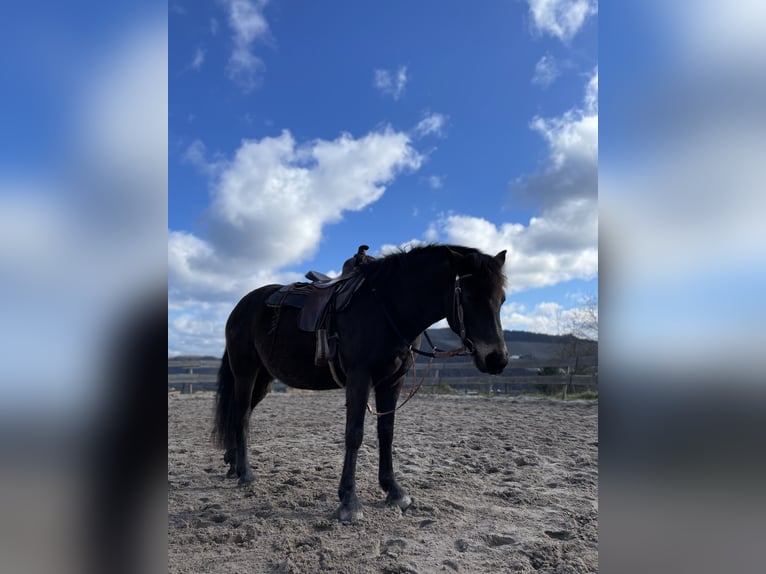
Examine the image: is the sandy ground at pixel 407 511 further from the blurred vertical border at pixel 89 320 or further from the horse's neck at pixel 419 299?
the blurred vertical border at pixel 89 320

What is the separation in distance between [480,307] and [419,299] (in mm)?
526

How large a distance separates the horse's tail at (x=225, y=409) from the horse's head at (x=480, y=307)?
268 cm

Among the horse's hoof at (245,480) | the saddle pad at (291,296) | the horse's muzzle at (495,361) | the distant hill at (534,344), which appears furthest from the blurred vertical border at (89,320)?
the distant hill at (534,344)

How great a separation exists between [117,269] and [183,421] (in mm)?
8774

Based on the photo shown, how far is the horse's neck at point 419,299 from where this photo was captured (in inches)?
132

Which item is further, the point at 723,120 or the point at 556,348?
the point at 556,348

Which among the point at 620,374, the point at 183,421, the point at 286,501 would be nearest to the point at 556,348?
the point at 183,421

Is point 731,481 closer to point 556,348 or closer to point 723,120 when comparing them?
point 723,120

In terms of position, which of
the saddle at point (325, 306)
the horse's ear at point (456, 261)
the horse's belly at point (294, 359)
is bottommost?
the horse's belly at point (294, 359)

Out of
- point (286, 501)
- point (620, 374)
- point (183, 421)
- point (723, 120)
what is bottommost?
point (183, 421)

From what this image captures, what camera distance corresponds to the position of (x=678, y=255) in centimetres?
73

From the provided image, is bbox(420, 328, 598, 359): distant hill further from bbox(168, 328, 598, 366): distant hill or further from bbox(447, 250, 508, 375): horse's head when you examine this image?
bbox(447, 250, 508, 375): horse's head

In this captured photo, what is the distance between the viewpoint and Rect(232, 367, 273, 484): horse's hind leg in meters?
4.14

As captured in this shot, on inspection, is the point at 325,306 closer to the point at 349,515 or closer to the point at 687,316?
the point at 349,515
